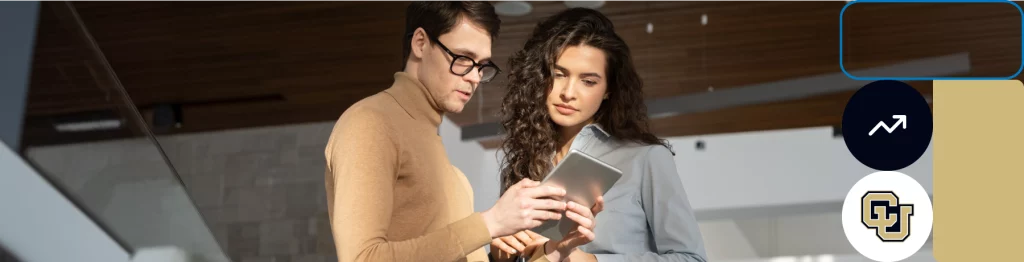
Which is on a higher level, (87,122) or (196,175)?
(87,122)

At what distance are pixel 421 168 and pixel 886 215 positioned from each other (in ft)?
5.27

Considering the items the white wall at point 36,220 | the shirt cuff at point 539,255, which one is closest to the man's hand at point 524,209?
the shirt cuff at point 539,255

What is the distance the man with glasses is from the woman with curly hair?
178mm

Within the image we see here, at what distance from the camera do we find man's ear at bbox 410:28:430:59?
155 cm

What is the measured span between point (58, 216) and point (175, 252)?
38 centimetres

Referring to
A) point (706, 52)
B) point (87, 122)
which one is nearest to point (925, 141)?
point (87, 122)

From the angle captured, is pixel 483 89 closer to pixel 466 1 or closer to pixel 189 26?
pixel 189 26

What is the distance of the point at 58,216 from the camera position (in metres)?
2.21

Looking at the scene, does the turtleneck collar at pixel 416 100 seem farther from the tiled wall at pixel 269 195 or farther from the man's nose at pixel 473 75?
the tiled wall at pixel 269 195

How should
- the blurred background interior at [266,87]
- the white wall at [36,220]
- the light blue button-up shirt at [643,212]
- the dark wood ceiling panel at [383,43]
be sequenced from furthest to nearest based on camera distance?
the dark wood ceiling panel at [383,43]
the blurred background interior at [266,87]
the white wall at [36,220]
the light blue button-up shirt at [643,212]

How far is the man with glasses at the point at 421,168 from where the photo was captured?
136 centimetres

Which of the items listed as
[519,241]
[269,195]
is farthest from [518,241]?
[269,195]

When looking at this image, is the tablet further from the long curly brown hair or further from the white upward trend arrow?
the white upward trend arrow

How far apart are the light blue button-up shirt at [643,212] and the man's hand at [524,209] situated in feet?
1.02
